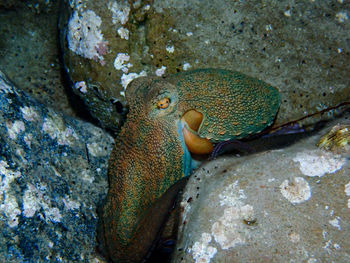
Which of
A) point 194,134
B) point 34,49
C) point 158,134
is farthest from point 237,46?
point 34,49

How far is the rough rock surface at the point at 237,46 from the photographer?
Result: 3.22 m

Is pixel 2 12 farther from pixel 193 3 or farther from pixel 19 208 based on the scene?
pixel 19 208

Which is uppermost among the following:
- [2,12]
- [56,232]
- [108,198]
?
[2,12]

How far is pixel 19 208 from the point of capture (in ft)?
6.86

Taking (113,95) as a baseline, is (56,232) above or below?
below

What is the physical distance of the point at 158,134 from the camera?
8.60 ft

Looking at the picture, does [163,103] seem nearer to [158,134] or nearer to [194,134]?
[158,134]

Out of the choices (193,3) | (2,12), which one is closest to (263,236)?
(193,3)

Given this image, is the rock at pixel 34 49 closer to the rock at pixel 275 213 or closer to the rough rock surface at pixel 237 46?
the rough rock surface at pixel 237 46

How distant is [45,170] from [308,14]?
12.0 ft

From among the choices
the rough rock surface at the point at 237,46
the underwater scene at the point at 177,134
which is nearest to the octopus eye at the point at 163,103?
the underwater scene at the point at 177,134

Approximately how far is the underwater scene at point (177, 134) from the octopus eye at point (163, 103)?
10 millimetres

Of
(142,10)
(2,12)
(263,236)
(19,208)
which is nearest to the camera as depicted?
(263,236)

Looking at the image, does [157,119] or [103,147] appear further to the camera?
[103,147]
